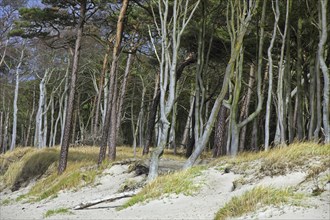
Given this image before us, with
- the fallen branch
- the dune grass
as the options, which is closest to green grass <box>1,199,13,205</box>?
the fallen branch

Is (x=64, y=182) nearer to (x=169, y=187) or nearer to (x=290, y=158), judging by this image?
(x=169, y=187)

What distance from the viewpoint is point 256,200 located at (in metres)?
8.00

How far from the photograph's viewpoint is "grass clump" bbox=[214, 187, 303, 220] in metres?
7.71

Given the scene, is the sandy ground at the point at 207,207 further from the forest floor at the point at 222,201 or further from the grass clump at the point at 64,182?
the grass clump at the point at 64,182

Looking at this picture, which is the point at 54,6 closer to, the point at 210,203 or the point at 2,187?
the point at 2,187

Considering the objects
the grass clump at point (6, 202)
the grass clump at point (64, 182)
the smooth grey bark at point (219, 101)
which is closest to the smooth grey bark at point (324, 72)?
the smooth grey bark at point (219, 101)

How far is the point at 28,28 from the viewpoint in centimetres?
2223

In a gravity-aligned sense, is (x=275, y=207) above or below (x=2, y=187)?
above

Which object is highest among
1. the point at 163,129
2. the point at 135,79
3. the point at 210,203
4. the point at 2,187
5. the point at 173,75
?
the point at 135,79

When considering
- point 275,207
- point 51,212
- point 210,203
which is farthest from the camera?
point 51,212

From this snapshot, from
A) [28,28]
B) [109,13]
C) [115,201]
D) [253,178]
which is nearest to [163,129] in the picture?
[115,201]

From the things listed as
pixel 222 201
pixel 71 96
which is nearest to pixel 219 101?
pixel 222 201

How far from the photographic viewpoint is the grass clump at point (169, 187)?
10.9 m

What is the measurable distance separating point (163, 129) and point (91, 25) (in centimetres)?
1076
